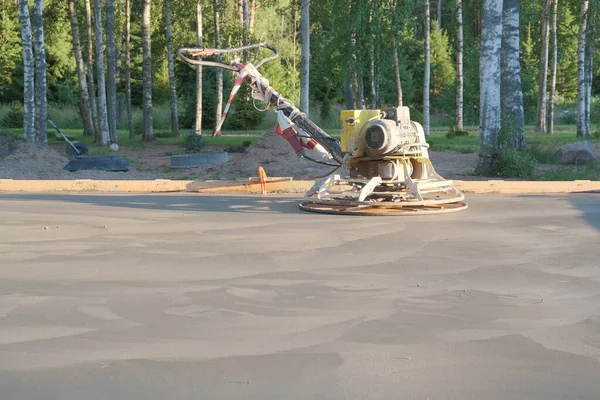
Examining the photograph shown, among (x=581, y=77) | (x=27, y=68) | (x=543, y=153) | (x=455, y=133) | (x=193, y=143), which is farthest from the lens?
(x=455, y=133)

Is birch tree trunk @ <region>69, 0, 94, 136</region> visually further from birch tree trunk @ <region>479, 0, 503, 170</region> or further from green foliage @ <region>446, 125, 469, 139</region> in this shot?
birch tree trunk @ <region>479, 0, 503, 170</region>

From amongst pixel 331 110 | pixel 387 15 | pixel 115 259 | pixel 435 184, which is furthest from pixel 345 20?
pixel 331 110

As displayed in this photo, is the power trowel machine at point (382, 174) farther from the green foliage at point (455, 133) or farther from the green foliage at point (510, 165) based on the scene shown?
the green foliage at point (455, 133)

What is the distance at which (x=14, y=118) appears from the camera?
167 feet

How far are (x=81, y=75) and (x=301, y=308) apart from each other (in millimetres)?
28818

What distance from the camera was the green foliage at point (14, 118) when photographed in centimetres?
5034

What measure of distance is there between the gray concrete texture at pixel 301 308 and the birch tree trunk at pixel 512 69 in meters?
8.29

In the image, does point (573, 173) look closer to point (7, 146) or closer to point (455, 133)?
point (7, 146)

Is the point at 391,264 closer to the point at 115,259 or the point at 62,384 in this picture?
the point at 115,259

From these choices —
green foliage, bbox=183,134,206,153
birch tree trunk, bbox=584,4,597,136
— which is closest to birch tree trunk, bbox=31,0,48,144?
green foliage, bbox=183,134,206,153

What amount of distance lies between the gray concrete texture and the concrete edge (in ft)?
10.4

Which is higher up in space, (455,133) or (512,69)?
(512,69)

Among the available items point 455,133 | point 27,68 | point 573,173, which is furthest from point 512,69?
point 27,68

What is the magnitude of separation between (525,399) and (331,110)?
47.2 meters
